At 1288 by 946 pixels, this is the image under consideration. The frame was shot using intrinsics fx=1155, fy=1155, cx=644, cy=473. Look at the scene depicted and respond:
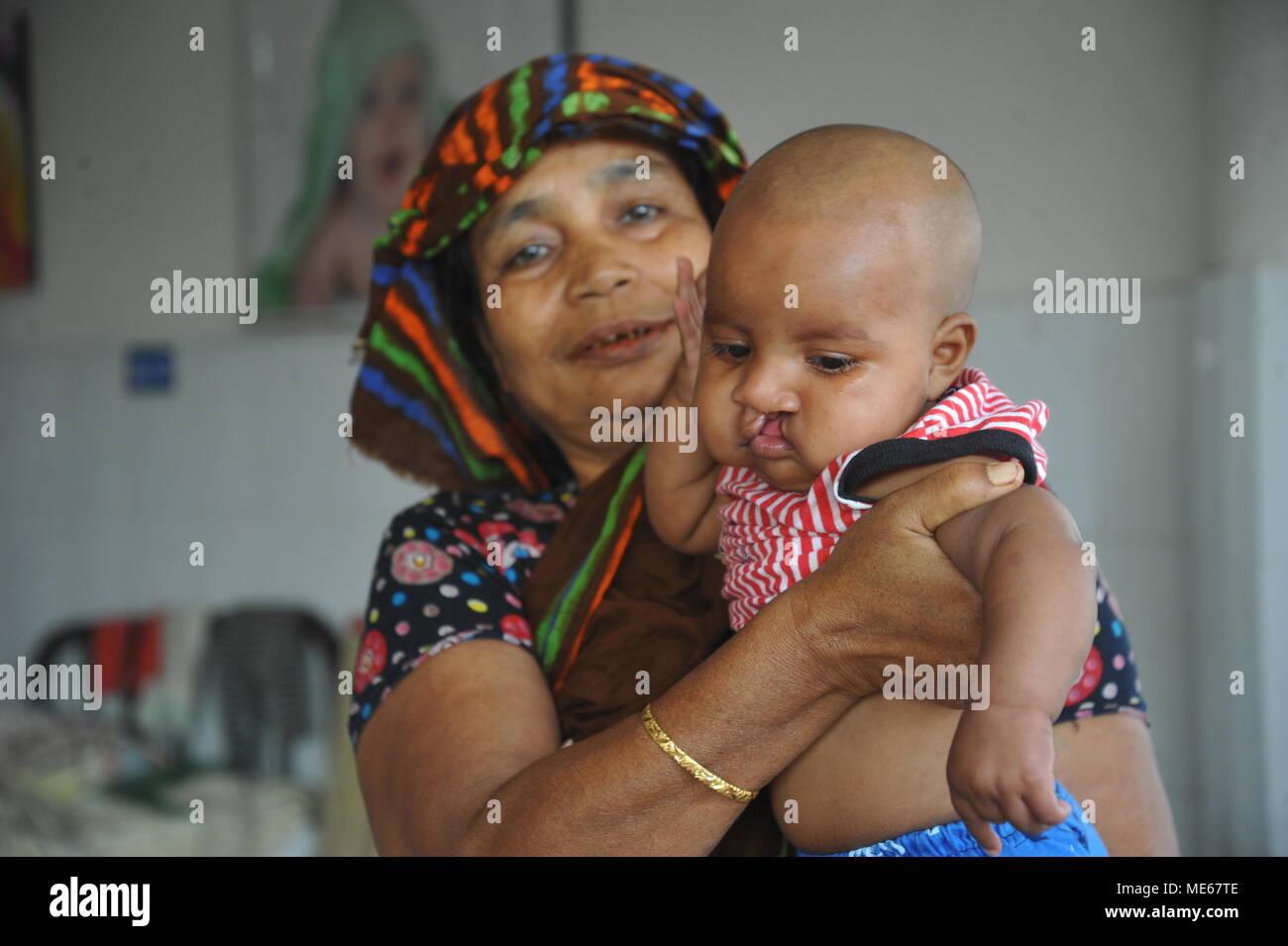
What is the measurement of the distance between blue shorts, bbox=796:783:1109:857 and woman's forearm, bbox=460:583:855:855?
11 cm

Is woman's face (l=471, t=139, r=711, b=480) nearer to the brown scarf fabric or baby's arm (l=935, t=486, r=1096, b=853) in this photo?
the brown scarf fabric

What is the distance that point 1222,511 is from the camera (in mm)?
2180

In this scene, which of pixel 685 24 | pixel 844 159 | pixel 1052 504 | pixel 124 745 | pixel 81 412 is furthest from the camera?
pixel 81 412

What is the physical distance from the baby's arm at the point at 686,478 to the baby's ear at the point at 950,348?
22cm

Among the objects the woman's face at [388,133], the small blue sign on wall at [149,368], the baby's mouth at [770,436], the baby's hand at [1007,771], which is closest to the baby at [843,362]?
the baby's mouth at [770,436]

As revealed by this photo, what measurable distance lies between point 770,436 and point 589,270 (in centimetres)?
39

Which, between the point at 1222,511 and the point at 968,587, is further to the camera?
the point at 1222,511

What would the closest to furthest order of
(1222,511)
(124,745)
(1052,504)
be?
(1052,504)
(1222,511)
(124,745)

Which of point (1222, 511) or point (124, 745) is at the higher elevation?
point (1222, 511)

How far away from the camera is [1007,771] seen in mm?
688

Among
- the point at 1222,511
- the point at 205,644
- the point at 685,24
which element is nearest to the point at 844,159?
the point at 1222,511

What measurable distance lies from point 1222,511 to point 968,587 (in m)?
1.62

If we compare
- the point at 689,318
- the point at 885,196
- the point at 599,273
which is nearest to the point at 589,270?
the point at 599,273
